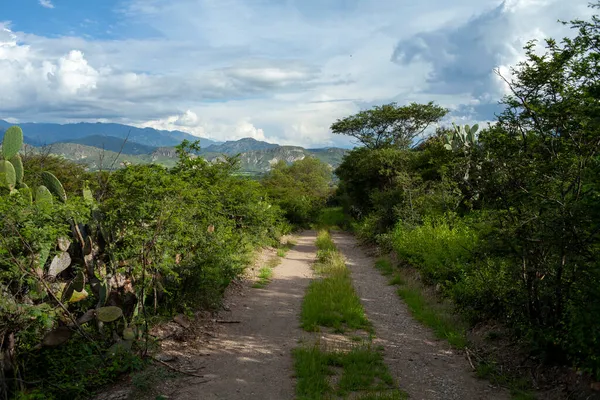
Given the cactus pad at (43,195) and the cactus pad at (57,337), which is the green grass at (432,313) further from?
the cactus pad at (43,195)

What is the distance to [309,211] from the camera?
30.1 m

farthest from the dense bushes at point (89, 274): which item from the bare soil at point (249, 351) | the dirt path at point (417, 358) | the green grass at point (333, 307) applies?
the dirt path at point (417, 358)

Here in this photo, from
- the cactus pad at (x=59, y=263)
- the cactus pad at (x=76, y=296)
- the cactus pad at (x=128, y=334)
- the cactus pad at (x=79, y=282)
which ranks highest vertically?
the cactus pad at (x=59, y=263)

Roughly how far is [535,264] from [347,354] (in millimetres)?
2847

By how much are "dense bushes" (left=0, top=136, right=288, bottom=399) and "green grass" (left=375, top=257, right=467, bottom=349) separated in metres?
4.12

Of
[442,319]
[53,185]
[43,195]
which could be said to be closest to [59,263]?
[43,195]

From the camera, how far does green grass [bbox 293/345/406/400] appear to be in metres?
4.88

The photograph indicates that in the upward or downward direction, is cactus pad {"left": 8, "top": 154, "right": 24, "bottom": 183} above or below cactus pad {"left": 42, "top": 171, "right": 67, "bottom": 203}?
above

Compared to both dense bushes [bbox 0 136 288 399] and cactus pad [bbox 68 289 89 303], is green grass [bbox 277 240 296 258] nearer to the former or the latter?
dense bushes [bbox 0 136 288 399]

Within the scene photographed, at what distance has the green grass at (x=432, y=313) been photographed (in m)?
6.81

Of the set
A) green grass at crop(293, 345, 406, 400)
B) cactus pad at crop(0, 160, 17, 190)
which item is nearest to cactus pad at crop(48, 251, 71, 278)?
cactus pad at crop(0, 160, 17, 190)

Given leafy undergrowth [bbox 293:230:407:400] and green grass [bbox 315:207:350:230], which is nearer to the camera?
leafy undergrowth [bbox 293:230:407:400]

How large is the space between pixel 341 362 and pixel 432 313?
306 centimetres

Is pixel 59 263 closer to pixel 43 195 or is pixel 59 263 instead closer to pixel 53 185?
pixel 43 195
